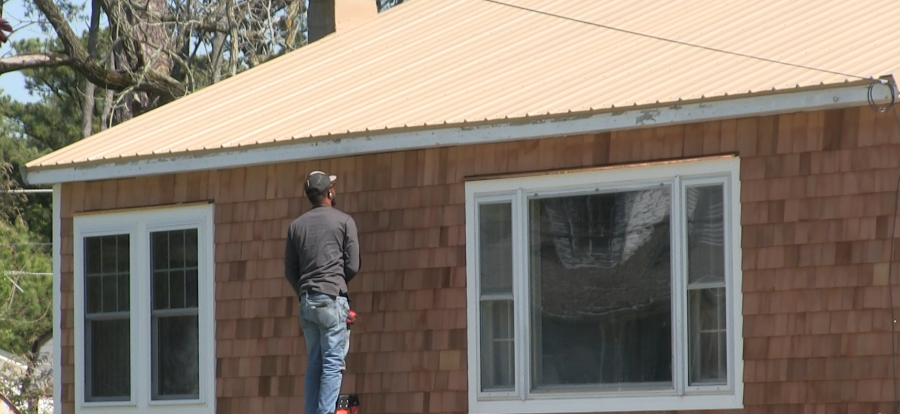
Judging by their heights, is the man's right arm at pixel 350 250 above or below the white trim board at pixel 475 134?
below

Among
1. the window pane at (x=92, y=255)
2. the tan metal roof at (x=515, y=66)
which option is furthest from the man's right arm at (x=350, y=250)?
the window pane at (x=92, y=255)

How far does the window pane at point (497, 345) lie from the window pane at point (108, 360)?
10.8 feet

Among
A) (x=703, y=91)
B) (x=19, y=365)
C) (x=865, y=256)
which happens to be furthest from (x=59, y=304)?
(x=19, y=365)

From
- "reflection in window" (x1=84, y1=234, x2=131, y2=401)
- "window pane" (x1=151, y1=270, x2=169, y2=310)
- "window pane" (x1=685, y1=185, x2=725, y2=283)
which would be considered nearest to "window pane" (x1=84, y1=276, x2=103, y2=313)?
"reflection in window" (x1=84, y1=234, x2=131, y2=401)

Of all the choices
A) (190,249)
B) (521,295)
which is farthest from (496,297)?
(190,249)

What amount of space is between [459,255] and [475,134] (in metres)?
0.86

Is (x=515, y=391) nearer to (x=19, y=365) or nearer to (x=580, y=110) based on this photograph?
(x=580, y=110)

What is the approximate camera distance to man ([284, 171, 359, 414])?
9367 millimetres

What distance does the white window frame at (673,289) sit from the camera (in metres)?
8.59

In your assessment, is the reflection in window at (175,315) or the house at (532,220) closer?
the house at (532,220)

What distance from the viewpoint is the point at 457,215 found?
971 centimetres

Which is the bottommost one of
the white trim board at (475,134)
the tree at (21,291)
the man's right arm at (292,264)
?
the tree at (21,291)

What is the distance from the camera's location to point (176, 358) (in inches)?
436

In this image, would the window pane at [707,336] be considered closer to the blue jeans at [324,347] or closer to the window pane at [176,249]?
the blue jeans at [324,347]
